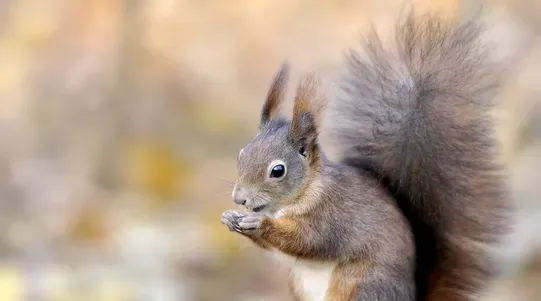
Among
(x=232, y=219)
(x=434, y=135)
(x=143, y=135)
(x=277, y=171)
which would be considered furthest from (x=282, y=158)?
(x=143, y=135)

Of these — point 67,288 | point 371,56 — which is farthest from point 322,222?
point 67,288

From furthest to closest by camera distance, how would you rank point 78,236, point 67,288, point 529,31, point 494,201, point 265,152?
1. point 78,236
2. point 67,288
3. point 529,31
4. point 494,201
5. point 265,152

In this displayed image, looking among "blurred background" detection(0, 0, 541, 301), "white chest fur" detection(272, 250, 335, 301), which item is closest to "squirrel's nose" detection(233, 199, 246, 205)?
"white chest fur" detection(272, 250, 335, 301)

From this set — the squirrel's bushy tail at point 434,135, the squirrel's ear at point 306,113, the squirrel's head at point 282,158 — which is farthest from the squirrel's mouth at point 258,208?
the squirrel's bushy tail at point 434,135

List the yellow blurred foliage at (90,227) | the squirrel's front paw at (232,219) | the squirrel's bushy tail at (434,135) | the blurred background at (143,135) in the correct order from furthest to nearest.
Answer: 1. the yellow blurred foliage at (90,227)
2. the blurred background at (143,135)
3. the squirrel's bushy tail at (434,135)
4. the squirrel's front paw at (232,219)

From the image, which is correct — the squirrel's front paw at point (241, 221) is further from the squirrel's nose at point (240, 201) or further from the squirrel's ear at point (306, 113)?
the squirrel's ear at point (306, 113)

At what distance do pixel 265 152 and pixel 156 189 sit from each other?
2.05 m

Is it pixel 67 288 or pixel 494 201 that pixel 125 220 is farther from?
pixel 494 201

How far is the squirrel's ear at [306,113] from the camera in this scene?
0.99 m

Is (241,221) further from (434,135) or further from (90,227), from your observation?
(90,227)

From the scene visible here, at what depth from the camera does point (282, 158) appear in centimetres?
103

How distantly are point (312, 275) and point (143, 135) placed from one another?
79.5 inches

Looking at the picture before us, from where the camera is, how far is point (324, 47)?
8.79ft

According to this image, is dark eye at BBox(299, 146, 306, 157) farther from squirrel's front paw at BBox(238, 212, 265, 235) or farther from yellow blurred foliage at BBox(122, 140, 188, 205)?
yellow blurred foliage at BBox(122, 140, 188, 205)
